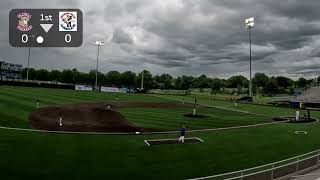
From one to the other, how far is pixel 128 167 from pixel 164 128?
53.7 feet

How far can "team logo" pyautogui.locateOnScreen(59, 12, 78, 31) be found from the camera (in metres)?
10.2

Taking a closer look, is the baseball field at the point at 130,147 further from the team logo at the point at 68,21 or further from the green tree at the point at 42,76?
the green tree at the point at 42,76

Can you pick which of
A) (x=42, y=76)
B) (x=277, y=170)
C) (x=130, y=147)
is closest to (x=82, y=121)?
(x=130, y=147)

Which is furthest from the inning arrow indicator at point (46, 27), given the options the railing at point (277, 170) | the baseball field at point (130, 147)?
the baseball field at point (130, 147)

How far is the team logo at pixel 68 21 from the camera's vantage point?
33.5ft

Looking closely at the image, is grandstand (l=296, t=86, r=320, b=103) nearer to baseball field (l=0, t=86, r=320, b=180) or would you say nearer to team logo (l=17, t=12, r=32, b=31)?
baseball field (l=0, t=86, r=320, b=180)

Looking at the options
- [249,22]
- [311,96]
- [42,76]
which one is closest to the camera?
[311,96]

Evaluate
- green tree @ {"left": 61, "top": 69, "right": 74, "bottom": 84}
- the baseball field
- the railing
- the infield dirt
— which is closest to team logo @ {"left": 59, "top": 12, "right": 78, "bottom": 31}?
the railing

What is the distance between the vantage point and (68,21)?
34.2 ft

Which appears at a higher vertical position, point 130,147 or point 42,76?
point 42,76

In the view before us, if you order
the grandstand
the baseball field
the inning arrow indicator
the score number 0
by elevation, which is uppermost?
the inning arrow indicator

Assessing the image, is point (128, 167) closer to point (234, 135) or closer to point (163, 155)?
point (163, 155)
